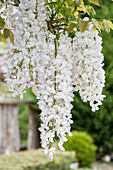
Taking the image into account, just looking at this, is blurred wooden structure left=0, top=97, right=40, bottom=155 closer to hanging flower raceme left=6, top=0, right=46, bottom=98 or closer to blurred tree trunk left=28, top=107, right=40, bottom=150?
blurred tree trunk left=28, top=107, right=40, bottom=150

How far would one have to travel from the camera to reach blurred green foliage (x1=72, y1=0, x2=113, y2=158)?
642 cm

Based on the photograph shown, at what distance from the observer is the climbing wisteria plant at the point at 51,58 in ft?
3.94

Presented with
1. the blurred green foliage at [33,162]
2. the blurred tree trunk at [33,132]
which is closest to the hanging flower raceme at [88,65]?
the blurred green foliage at [33,162]

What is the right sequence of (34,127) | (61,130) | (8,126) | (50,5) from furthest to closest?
(34,127) → (8,126) → (50,5) → (61,130)

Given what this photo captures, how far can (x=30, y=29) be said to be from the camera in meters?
1.22

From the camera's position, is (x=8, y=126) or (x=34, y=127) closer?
(x=8, y=126)

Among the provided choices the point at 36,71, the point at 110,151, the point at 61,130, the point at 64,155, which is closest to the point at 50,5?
the point at 36,71

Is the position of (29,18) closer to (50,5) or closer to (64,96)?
(50,5)

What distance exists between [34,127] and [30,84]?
6363 mm

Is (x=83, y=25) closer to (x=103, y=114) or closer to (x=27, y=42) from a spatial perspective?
(x=27, y=42)

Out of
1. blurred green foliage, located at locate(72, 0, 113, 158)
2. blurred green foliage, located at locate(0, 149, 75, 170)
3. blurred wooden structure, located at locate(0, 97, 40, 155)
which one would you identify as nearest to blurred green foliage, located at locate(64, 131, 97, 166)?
blurred green foliage, located at locate(72, 0, 113, 158)

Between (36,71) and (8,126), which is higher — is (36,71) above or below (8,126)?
above

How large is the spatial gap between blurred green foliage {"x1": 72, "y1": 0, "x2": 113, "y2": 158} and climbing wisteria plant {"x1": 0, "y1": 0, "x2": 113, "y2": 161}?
5.07 metres

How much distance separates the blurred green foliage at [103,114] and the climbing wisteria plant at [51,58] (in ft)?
16.6
